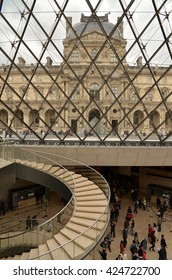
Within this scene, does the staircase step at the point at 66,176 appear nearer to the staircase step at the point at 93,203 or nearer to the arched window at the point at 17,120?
the staircase step at the point at 93,203

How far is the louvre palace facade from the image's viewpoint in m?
15.1

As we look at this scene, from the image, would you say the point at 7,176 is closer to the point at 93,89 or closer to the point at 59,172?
the point at 59,172

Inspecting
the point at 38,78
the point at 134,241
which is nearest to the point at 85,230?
the point at 134,241

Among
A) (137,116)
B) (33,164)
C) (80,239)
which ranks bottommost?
(80,239)

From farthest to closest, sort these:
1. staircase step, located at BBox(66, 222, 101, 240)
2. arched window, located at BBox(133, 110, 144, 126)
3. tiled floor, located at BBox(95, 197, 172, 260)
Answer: arched window, located at BBox(133, 110, 144, 126) → tiled floor, located at BBox(95, 197, 172, 260) → staircase step, located at BBox(66, 222, 101, 240)

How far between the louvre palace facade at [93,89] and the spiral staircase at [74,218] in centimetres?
410

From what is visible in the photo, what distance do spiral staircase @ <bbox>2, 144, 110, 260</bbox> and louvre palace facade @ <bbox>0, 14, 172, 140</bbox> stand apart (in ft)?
13.4

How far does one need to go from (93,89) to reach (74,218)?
67.2ft

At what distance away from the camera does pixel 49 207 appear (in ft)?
53.9

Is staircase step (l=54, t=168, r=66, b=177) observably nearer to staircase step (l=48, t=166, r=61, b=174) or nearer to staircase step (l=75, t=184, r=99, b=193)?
staircase step (l=48, t=166, r=61, b=174)

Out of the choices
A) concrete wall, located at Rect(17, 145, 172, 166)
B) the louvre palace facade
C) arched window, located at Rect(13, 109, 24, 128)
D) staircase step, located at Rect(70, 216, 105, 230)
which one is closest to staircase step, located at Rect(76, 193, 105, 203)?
staircase step, located at Rect(70, 216, 105, 230)

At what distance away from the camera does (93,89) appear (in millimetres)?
26297

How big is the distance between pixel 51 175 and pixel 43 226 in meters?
4.47
